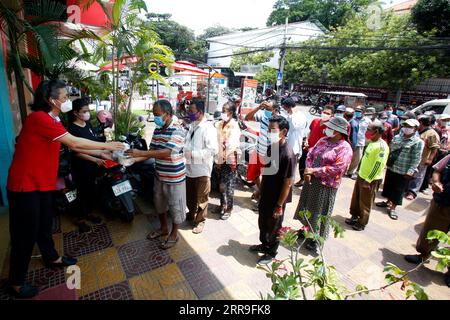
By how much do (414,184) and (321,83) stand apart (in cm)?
2043

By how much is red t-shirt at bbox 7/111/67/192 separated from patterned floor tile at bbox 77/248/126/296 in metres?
1.04

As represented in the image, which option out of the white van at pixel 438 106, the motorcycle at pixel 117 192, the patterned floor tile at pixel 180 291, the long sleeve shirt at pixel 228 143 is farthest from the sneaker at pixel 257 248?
the white van at pixel 438 106

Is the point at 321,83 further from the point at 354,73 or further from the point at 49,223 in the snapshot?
the point at 49,223

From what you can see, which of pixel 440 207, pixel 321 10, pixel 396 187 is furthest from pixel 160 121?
pixel 321 10

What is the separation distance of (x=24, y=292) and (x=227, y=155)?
269 cm

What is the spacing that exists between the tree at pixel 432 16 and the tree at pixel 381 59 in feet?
2.36

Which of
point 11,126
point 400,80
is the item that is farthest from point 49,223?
point 400,80

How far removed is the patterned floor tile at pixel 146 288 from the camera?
243 centimetres

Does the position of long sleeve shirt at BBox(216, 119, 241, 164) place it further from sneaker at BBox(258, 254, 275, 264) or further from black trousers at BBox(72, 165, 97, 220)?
black trousers at BBox(72, 165, 97, 220)

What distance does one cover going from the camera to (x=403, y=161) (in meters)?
4.29

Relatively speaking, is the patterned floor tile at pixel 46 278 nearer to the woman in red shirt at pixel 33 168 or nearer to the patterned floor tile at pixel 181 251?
the woman in red shirt at pixel 33 168

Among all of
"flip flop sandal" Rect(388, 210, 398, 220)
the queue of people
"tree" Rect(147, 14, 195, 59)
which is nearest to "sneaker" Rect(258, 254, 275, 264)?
the queue of people

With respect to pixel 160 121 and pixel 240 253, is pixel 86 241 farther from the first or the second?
pixel 240 253

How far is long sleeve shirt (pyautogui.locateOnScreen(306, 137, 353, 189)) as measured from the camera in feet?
9.63
